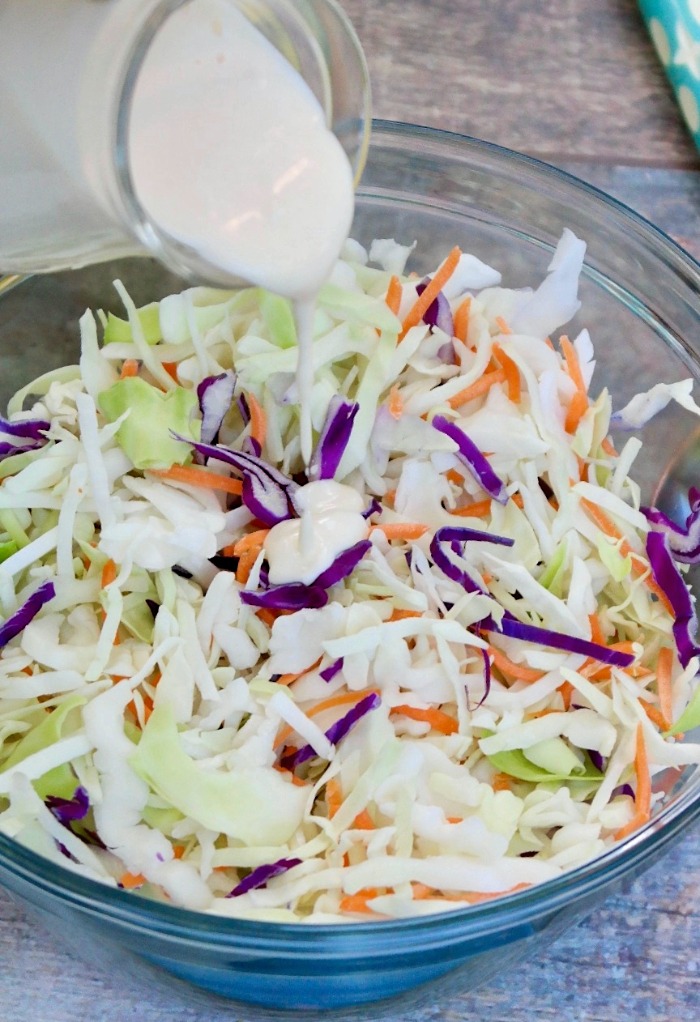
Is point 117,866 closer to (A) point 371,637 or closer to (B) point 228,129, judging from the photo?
(A) point 371,637

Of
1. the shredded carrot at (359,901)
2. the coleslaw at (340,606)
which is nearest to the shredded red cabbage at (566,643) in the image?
the coleslaw at (340,606)

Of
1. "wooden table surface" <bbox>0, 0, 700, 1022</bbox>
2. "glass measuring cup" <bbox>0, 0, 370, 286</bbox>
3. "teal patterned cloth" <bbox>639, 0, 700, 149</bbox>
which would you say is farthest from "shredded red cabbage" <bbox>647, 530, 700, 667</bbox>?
"teal patterned cloth" <bbox>639, 0, 700, 149</bbox>

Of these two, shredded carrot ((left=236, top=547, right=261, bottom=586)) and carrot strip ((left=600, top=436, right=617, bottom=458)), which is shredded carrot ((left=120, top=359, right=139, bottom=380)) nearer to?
shredded carrot ((left=236, top=547, right=261, bottom=586))

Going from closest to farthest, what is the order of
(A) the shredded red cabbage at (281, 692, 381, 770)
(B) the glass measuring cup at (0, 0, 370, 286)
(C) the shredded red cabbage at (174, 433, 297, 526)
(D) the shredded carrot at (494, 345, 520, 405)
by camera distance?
1. (B) the glass measuring cup at (0, 0, 370, 286)
2. (A) the shredded red cabbage at (281, 692, 381, 770)
3. (C) the shredded red cabbage at (174, 433, 297, 526)
4. (D) the shredded carrot at (494, 345, 520, 405)

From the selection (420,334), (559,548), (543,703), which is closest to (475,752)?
(543,703)

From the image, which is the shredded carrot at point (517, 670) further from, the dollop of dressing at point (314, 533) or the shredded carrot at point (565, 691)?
the dollop of dressing at point (314, 533)
